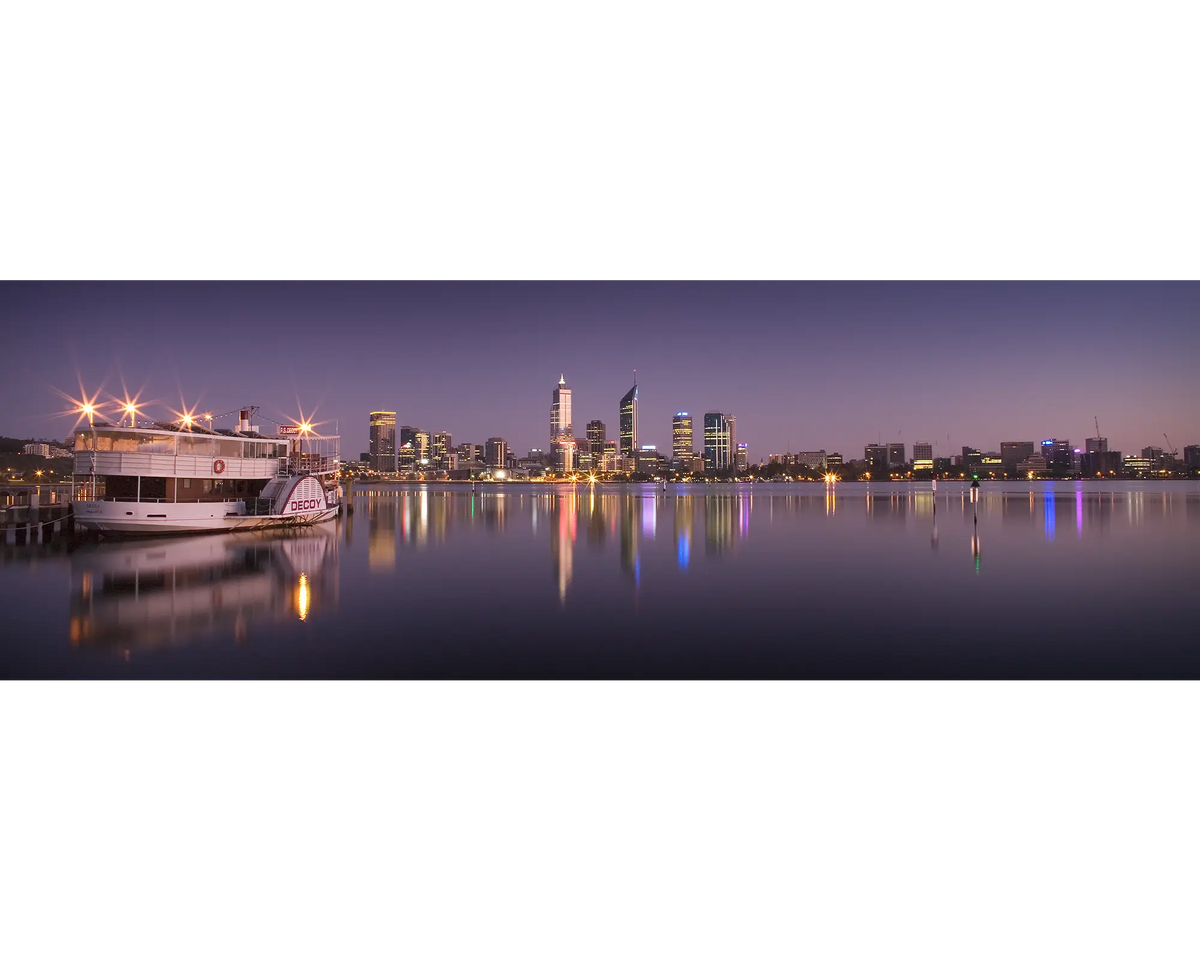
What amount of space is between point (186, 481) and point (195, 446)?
1106 mm

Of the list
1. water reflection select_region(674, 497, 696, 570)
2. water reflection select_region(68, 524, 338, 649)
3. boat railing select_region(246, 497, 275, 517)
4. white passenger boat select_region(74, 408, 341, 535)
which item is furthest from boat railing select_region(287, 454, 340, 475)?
water reflection select_region(674, 497, 696, 570)

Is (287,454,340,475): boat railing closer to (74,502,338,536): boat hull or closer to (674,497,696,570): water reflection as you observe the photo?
(74,502,338,536): boat hull

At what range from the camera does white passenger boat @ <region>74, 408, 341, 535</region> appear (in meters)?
17.9

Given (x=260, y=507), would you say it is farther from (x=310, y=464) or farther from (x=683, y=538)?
(x=683, y=538)

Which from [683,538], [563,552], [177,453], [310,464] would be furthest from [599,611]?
[310,464]

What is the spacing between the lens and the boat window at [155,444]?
727 inches

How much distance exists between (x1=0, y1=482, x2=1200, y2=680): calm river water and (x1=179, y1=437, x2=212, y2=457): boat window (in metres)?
2.80

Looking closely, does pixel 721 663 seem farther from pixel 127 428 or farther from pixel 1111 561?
pixel 127 428

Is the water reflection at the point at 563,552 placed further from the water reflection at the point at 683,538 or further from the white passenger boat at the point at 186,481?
the white passenger boat at the point at 186,481


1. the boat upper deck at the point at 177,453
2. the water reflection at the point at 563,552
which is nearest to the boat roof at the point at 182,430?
the boat upper deck at the point at 177,453
